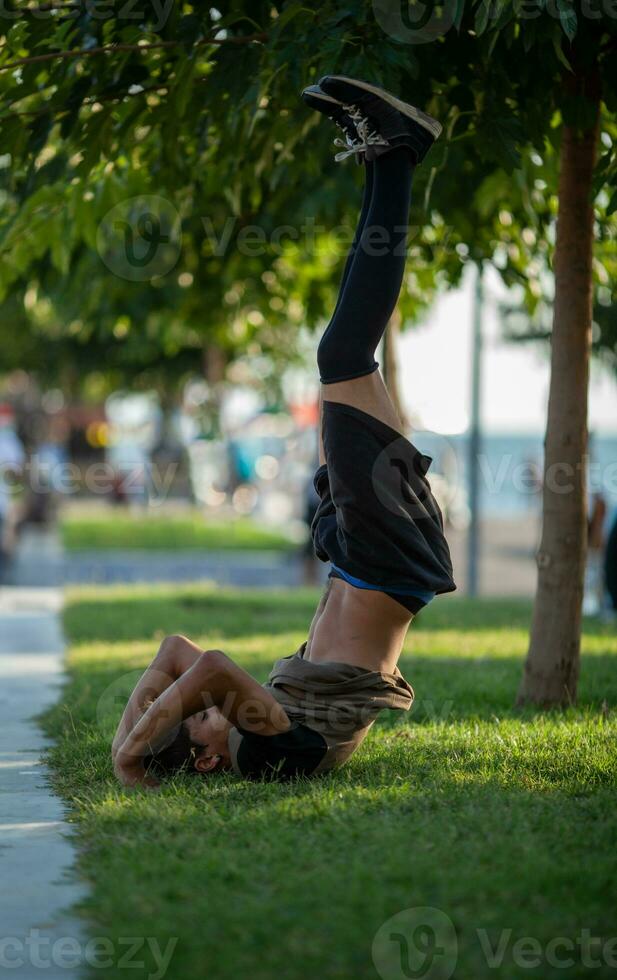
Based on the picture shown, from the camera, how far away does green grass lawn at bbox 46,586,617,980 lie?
136 inches

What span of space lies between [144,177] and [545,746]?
4434 mm

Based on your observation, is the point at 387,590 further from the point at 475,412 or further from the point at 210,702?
the point at 475,412

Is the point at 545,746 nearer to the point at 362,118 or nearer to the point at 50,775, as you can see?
the point at 50,775

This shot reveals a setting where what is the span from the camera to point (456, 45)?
6238 millimetres

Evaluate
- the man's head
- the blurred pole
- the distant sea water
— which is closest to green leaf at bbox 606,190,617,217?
the distant sea water

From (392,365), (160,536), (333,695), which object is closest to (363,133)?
(333,695)

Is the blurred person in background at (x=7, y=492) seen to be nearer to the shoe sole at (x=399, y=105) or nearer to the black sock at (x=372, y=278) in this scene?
the black sock at (x=372, y=278)

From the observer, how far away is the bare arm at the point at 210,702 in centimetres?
490

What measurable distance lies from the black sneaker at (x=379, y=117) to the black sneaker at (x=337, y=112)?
0.6 inches

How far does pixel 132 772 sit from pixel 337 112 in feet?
8.69

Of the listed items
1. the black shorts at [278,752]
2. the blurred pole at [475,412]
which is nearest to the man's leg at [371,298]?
the black shorts at [278,752]

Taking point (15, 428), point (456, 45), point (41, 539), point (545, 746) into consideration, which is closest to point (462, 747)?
point (545, 746)

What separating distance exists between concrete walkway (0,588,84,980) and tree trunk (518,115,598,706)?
2618 millimetres

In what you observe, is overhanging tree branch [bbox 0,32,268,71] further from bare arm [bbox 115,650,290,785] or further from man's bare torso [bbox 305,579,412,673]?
bare arm [bbox 115,650,290,785]
